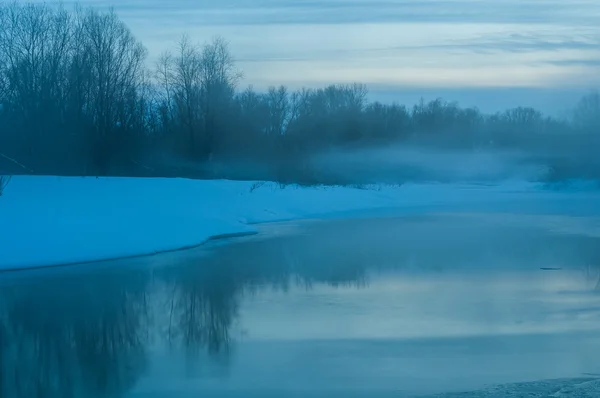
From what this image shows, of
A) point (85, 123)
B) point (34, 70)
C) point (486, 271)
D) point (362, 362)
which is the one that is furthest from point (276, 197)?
point (362, 362)

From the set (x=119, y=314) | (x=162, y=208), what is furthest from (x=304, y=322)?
(x=162, y=208)

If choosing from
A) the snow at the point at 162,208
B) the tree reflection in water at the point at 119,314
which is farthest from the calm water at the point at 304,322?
the snow at the point at 162,208

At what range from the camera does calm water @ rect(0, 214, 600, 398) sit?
657 cm

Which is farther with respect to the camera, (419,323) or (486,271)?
(486,271)

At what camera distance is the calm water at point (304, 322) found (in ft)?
21.5

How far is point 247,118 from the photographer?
36.1 meters

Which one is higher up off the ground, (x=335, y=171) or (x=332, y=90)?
(x=332, y=90)

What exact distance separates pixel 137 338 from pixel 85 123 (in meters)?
22.8

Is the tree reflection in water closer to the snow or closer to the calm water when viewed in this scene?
the calm water

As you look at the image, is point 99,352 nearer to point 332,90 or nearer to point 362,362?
point 362,362

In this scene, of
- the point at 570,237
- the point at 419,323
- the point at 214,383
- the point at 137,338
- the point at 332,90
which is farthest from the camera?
the point at 332,90

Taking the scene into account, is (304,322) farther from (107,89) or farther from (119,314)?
(107,89)

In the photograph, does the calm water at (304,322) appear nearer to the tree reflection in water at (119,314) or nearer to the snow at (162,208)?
the tree reflection in water at (119,314)

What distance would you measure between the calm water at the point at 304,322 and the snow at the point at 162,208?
113cm
